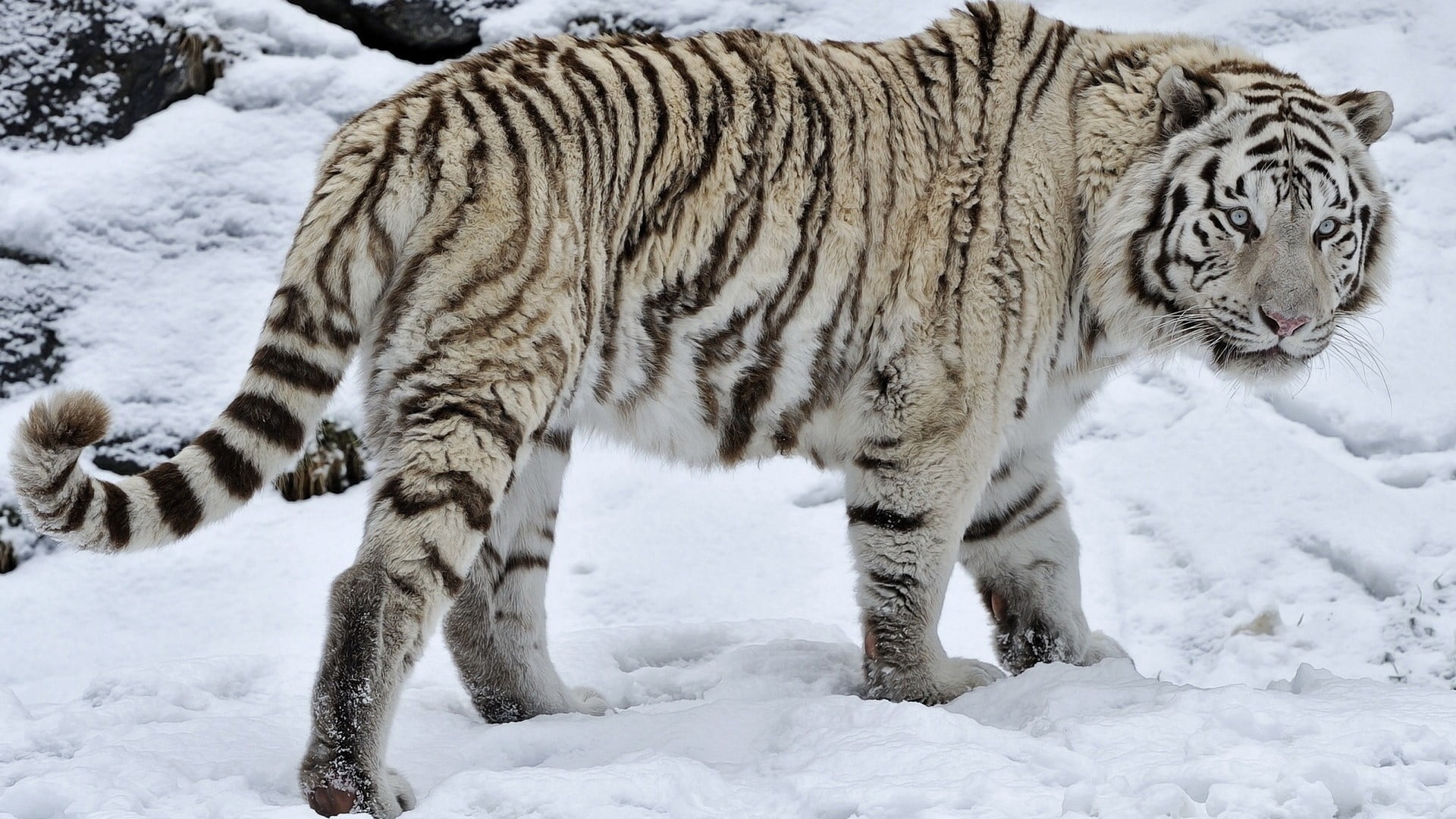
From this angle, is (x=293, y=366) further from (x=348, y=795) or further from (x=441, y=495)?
(x=348, y=795)

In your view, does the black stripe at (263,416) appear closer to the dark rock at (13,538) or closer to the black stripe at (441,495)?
the black stripe at (441,495)

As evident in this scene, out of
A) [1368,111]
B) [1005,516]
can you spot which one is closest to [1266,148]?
[1368,111]

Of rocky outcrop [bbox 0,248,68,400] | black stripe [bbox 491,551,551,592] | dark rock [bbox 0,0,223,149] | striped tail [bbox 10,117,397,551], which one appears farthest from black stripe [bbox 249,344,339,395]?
dark rock [bbox 0,0,223,149]

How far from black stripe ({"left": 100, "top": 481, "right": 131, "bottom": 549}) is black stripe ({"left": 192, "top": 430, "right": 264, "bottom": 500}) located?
22 cm

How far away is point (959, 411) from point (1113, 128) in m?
1.01

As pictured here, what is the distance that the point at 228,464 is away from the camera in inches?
133

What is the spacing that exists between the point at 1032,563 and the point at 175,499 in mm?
2717

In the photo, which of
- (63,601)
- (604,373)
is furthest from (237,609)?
(604,373)

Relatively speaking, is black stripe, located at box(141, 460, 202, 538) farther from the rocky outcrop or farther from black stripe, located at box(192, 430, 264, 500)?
the rocky outcrop

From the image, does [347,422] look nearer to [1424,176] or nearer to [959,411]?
[959,411]

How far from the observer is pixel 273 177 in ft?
24.3

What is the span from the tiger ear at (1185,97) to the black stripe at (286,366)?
8.37 ft

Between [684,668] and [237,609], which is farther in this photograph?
[237,609]

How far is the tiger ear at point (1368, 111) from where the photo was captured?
419 centimetres
